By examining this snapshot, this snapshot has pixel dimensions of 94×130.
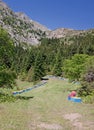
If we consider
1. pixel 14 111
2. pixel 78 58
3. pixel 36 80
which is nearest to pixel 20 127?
Answer: pixel 14 111

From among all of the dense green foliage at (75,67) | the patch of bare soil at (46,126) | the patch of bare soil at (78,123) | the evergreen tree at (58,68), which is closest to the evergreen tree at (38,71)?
the evergreen tree at (58,68)

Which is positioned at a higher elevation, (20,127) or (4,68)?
(4,68)

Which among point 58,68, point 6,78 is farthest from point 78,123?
point 58,68

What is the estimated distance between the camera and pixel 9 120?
2478 centimetres

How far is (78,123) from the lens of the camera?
25.5 metres

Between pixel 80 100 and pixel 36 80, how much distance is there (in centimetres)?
5315

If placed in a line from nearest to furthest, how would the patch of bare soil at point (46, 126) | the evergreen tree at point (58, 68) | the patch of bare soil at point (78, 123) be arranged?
the patch of bare soil at point (46, 126) < the patch of bare soil at point (78, 123) < the evergreen tree at point (58, 68)

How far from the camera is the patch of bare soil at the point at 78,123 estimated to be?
23777 millimetres

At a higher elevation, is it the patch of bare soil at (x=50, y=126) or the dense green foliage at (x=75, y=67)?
the dense green foliage at (x=75, y=67)

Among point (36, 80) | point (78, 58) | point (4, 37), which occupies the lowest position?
point (36, 80)

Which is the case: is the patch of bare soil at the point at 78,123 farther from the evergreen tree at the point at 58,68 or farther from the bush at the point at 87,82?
the evergreen tree at the point at 58,68

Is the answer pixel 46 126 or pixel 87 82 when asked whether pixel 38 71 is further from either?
pixel 46 126

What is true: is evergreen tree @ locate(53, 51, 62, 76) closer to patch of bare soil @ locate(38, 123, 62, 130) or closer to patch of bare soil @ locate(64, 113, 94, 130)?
patch of bare soil @ locate(64, 113, 94, 130)

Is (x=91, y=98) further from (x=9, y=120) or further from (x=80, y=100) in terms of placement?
(x=9, y=120)
